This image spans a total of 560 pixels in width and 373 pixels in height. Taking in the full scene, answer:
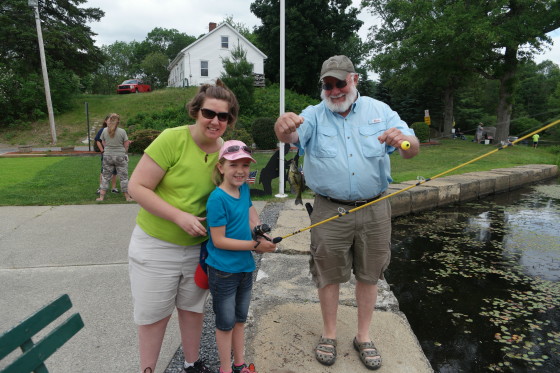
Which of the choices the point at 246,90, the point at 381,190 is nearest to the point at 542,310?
the point at 381,190

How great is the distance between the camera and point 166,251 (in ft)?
6.70

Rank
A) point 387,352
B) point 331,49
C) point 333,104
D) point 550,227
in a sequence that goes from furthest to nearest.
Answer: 1. point 331,49
2. point 550,227
3. point 387,352
4. point 333,104

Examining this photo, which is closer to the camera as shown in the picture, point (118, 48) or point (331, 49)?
point (331, 49)

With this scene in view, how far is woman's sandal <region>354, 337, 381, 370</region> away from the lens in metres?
2.42

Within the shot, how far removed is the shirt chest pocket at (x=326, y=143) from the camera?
2387 millimetres

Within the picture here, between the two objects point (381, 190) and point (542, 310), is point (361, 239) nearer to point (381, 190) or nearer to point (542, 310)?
point (381, 190)

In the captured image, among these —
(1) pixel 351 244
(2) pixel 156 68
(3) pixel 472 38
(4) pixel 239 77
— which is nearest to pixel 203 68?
(4) pixel 239 77

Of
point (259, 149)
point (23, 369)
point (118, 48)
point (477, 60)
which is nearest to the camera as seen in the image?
point (23, 369)

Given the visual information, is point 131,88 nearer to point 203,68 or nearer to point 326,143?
point 203,68

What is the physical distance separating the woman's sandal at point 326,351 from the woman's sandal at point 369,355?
0.59 ft

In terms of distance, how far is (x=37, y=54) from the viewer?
2734 cm

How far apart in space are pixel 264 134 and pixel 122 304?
13.2 m

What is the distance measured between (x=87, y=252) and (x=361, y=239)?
12.2 ft

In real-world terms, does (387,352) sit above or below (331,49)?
below
